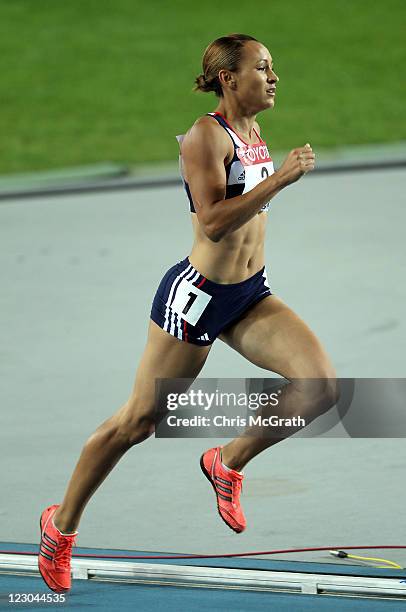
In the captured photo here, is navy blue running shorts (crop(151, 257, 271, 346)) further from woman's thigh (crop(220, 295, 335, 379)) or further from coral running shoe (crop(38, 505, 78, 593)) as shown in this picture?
coral running shoe (crop(38, 505, 78, 593))

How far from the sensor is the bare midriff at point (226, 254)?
15.9ft

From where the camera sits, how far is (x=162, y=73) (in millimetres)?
19750

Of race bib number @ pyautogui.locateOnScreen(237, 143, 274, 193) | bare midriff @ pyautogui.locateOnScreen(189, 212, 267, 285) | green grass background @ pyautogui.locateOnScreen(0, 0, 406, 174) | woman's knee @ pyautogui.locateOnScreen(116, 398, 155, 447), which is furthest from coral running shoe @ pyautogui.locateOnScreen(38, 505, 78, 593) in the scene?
green grass background @ pyautogui.locateOnScreen(0, 0, 406, 174)

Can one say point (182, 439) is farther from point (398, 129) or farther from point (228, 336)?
point (398, 129)

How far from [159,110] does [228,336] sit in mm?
13687

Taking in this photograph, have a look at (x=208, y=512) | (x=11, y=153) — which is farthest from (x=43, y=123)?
(x=208, y=512)

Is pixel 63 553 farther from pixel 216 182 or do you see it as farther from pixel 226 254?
pixel 216 182

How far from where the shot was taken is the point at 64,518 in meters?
4.91

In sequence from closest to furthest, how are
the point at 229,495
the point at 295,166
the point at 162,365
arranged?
the point at 295,166 < the point at 162,365 < the point at 229,495

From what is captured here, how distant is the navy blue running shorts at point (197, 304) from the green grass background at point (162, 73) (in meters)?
11.7

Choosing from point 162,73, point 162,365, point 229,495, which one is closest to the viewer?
point 162,365

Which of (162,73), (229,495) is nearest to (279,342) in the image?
(229,495)

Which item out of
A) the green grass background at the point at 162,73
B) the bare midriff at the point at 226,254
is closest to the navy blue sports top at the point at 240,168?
the bare midriff at the point at 226,254

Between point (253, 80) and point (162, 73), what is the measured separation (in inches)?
598
